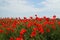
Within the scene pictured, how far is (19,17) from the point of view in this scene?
11.6 metres

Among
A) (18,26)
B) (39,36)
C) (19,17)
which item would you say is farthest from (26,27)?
(19,17)

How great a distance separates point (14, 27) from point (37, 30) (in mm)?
1315

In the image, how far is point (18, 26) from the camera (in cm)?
894

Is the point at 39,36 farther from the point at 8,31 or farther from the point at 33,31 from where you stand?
the point at 8,31

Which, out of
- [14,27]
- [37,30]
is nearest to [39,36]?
[37,30]

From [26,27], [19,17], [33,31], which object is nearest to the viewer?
[33,31]

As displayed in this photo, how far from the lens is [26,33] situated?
8133 millimetres

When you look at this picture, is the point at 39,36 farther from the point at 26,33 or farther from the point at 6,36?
the point at 6,36

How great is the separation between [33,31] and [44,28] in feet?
1.87

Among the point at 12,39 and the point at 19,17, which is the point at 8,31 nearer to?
the point at 12,39

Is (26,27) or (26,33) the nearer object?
(26,33)

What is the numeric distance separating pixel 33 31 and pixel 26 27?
0.86m

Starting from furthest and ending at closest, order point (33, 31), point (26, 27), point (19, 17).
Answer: point (19, 17), point (26, 27), point (33, 31)

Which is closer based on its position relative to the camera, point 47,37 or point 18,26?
point 47,37
